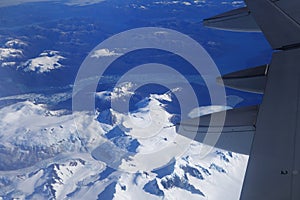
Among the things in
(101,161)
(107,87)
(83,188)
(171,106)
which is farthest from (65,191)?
(107,87)

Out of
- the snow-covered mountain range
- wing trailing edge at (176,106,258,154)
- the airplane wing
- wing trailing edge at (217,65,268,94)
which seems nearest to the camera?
the airplane wing

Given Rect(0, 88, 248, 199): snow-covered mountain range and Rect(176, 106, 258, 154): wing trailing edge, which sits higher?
Rect(176, 106, 258, 154): wing trailing edge

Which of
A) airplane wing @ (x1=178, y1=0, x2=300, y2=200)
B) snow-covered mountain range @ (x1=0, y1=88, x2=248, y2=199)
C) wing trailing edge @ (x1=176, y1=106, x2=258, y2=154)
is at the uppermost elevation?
airplane wing @ (x1=178, y1=0, x2=300, y2=200)

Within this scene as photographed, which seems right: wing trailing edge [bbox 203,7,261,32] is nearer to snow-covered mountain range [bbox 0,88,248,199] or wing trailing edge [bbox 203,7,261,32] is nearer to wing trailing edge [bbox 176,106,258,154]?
wing trailing edge [bbox 176,106,258,154]

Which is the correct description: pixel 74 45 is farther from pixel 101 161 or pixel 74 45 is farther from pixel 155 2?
pixel 101 161

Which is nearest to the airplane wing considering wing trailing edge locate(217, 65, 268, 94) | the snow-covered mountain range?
wing trailing edge locate(217, 65, 268, 94)

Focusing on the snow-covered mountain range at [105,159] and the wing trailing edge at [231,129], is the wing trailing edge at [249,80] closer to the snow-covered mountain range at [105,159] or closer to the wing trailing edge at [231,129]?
the wing trailing edge at [231,129]

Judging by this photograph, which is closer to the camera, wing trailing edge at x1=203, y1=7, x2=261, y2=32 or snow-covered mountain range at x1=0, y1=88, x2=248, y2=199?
wing trailing edge at x1=203, y1=7, x2=261, y2=32

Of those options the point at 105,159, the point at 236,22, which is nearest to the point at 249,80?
the point at 236,22

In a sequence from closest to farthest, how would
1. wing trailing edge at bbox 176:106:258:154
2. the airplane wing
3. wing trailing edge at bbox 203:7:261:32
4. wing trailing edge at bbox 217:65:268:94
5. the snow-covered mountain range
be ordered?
the airplane wing < wing trailing edge at bbox 176:106:258:154 < wing trailing edge at bbox 217:65:268:94 < wing trailing edge at bbox 203:7:261:32 < the snow-covered mountain range
